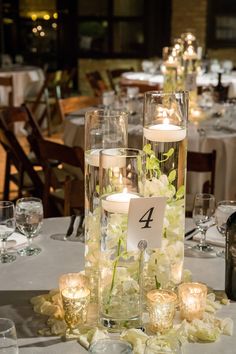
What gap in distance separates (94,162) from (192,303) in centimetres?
41

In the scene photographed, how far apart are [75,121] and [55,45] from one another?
17.4 feet

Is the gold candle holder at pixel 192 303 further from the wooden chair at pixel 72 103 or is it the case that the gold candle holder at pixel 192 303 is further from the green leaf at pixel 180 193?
the wooden chair at pixel 72 103

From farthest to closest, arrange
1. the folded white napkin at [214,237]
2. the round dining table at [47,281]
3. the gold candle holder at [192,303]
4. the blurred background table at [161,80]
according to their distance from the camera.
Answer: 1. the blurred background table at [161,80]
2. the folded white napkin at [214,237]
3. the gold candle holder at [192,303]
4. the round dining table at [47,281]

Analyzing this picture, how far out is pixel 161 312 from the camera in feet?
4.38

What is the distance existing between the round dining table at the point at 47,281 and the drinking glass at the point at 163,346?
0.14 m

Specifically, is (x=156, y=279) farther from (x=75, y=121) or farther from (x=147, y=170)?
(x=75, y=121)

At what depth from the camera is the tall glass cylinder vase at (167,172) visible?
142 cm

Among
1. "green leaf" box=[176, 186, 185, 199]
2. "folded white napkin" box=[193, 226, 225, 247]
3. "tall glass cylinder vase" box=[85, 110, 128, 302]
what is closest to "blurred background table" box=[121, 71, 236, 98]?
"folded white napkin" box=[193, 226, 225, 247]

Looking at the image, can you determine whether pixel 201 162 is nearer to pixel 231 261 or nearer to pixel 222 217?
pixel 222 217

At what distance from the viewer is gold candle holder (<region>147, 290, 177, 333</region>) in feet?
4.37

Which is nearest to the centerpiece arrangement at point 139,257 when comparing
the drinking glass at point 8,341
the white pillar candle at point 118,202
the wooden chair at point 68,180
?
the white pillar candle at point 118,202

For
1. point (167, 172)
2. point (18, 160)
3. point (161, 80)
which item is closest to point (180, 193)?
point (167, 172)

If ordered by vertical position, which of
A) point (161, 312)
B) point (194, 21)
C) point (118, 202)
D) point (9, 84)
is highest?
point (194, 21)

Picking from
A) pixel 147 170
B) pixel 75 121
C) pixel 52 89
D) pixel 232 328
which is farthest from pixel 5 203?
pixel 52 89
